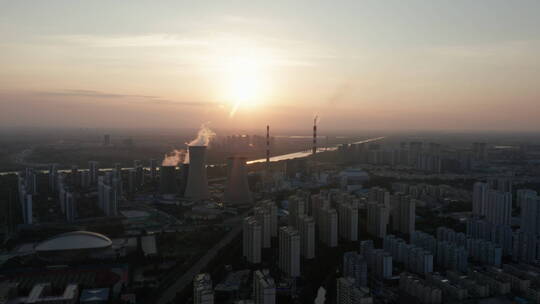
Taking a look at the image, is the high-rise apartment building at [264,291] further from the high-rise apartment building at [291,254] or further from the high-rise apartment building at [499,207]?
the high-rise apartment building at [499,207]

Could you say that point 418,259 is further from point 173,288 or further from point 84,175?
point 84,175


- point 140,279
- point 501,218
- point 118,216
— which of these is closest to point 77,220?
point 118,216

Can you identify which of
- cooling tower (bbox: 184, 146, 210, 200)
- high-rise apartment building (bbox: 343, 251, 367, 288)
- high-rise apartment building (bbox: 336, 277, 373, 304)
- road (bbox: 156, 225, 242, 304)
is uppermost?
cooling tower (bbox: 184, 146, 210, 200)

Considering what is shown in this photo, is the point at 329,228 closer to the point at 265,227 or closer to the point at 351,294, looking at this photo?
the point at 265,227

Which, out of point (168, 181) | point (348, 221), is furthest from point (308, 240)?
point (168, 181)

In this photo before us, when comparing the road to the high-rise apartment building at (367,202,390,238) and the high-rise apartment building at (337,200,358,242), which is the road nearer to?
the high-rise apartment building at (337,200,358,242)

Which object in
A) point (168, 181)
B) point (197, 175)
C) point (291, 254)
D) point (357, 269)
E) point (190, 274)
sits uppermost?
point (197, 175)

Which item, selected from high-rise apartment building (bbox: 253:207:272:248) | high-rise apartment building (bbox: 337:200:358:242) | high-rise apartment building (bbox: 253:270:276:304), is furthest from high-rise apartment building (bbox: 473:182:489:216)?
high-rise apartment building (bbox: 253:270:276:304)
